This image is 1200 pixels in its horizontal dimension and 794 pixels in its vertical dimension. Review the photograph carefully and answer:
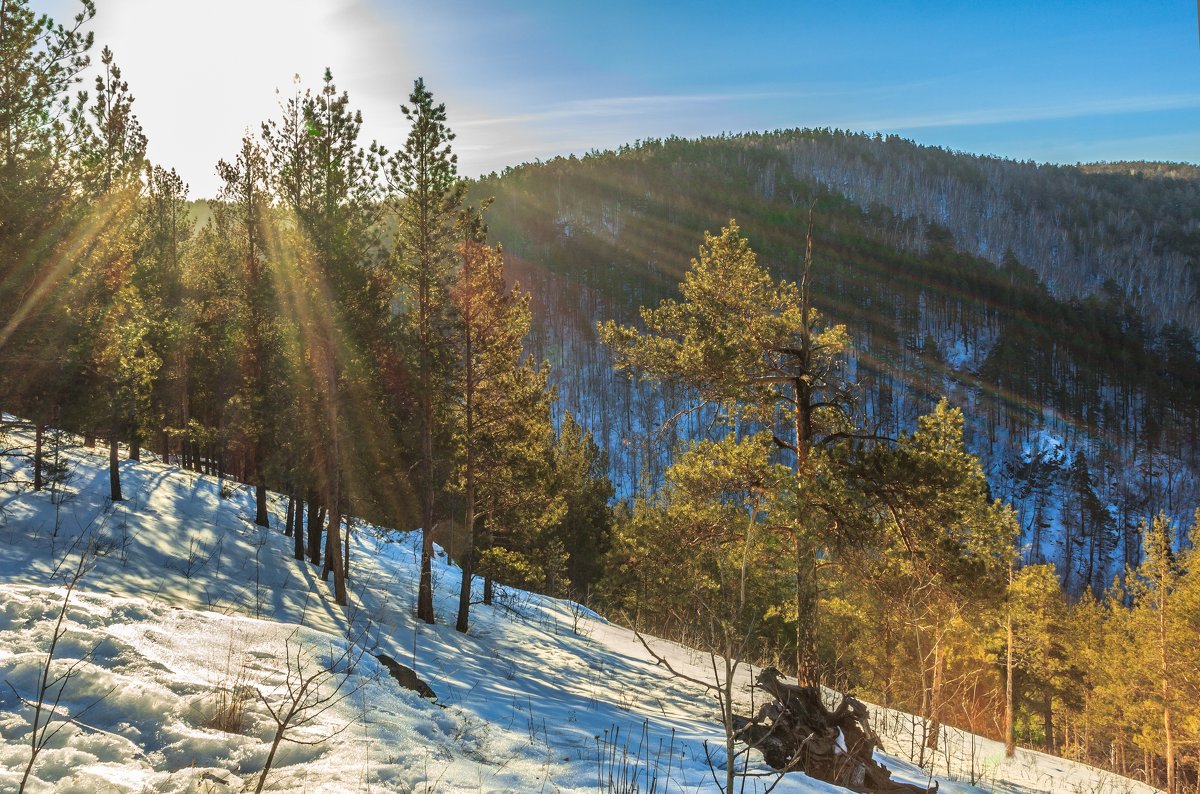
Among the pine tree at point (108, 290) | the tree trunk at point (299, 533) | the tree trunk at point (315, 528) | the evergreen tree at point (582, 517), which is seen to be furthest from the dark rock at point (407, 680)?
the evergreen tree at point (582, 517)

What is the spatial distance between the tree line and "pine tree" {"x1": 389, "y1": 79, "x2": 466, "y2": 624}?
0.06 meters

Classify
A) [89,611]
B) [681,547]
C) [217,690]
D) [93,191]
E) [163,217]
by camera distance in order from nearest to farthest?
[217,690] → [89,611] → [681,547] → [93,191] → [163,217]

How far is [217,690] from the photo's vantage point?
439 centimetres

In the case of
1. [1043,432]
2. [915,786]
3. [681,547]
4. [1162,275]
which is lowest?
[1043,432]

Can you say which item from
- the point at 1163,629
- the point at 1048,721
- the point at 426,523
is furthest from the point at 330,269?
the point at 1048,721

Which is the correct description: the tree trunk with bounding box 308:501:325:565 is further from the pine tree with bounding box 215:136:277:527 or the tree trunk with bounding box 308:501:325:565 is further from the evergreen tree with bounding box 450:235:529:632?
the evergreen tree with bounding box 450:235:529:632

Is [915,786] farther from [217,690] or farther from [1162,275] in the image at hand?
[1162,275]

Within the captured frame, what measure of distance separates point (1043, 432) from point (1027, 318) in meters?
43.7

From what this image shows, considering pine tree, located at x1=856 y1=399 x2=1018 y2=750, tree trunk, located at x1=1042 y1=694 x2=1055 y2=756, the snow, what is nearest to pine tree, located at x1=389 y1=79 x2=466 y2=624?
the snow

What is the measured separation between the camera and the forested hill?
114 m

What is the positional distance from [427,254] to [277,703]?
13412 mm

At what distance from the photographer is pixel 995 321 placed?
15562 centimetres

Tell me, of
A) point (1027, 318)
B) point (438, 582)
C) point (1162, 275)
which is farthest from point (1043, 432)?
point (438, 582)

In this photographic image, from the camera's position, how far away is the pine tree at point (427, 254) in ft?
53.1
